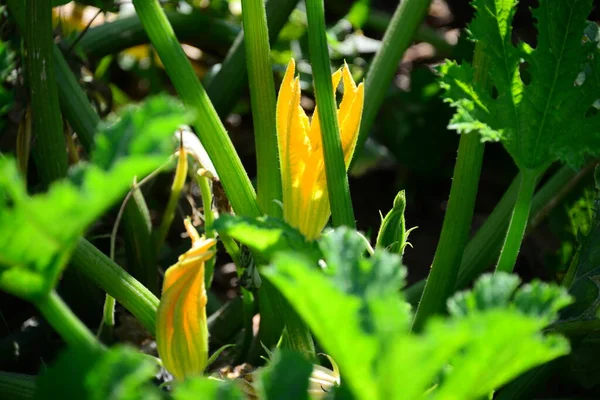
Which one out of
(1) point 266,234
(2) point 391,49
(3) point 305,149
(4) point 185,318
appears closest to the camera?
Answer: (1) point 266,234

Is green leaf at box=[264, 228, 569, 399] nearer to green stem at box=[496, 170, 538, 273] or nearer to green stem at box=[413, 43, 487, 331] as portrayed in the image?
green stem at box=[496, 170, 538, 273]

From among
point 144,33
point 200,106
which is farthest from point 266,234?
point 144,33

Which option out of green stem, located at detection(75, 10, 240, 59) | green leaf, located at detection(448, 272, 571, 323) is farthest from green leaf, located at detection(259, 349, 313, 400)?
green stem, located at detection(75, 10, 240, 59)

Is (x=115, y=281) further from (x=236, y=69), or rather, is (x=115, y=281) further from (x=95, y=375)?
(x=236, y=69)

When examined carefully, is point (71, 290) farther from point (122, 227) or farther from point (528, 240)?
point (528, 240)

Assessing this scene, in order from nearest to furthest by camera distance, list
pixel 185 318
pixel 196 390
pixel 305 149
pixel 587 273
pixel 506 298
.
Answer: pixel 196 390 → pixel 506 298 → pixel 185 318 → pixel 305 149 → pixel 587 273

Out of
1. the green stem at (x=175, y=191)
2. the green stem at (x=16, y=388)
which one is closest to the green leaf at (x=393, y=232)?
the green stem at (x=175, y=191)

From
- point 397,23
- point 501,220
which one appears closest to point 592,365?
point 501,220
